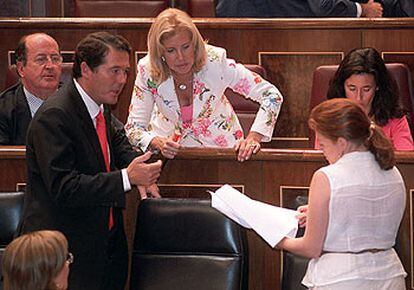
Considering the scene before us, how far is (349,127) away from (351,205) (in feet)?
0.77

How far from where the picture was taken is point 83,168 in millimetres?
3432

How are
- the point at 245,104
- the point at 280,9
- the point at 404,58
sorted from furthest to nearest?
the point at 280,9 < the point at 404,58 < the point at 245,104

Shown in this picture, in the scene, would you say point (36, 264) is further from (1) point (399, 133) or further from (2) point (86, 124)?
(1) point (399, 133)

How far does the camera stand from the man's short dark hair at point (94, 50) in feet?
11.3

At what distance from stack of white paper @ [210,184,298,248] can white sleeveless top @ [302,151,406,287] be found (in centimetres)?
18

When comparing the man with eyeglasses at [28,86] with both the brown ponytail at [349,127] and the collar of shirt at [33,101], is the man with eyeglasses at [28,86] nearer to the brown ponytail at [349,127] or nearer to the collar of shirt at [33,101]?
the collar of shirt at [33,101]

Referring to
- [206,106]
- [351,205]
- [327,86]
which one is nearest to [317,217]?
[351,205]

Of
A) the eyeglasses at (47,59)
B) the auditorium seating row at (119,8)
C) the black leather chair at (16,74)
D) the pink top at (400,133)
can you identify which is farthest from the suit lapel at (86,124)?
the auditorium seating row at (119,8)

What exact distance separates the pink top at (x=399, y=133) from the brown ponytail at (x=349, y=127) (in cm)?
120

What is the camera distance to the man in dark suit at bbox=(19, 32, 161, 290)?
3.34 metres

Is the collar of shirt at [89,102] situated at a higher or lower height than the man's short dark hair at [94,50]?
lower

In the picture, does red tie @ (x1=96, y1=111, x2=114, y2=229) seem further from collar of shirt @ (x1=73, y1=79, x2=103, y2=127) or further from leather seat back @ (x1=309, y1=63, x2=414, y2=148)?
leather seat back @ (x1=309, y1=63, x2=414, y2=148)

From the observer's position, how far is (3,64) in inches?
212

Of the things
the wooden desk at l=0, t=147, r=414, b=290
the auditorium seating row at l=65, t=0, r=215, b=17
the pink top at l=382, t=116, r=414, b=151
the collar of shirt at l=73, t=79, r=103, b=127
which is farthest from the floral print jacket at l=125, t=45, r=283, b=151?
the auditorium seating row at l=65, t=0, r=215, b=17
